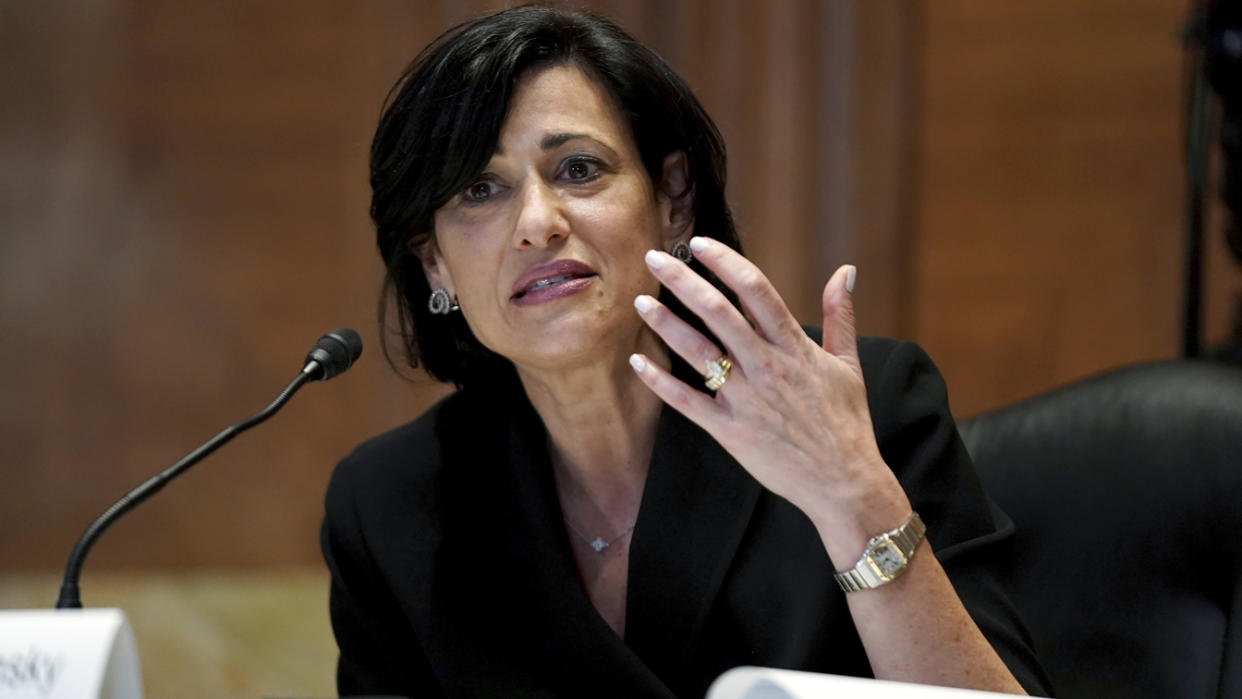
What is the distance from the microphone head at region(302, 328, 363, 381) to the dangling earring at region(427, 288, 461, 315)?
0.26 metres

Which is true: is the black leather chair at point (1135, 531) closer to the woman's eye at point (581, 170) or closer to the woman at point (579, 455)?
the woman at point (579, 455)

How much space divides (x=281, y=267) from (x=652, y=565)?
7.58 ft

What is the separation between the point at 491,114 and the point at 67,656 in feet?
2.55

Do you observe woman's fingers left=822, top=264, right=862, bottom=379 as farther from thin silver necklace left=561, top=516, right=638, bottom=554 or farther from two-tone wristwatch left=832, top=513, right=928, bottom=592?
thin silver necklace left=561, top=516, right=638, bottom=554

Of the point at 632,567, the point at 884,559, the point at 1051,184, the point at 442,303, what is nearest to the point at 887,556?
the point at 884,559

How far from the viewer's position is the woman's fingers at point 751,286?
43.9 inches

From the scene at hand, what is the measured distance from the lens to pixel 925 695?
32.9 inches

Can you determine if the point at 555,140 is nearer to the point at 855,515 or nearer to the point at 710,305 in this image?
the point at 710,305

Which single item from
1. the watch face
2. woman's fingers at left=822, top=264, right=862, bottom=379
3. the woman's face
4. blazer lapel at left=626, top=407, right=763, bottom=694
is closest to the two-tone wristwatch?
the watch face

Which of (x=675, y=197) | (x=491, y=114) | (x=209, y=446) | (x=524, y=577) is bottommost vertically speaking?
(x=524, y=577)

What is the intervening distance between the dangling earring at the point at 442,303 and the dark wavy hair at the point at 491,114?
6 centimetres

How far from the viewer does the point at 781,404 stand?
115cm

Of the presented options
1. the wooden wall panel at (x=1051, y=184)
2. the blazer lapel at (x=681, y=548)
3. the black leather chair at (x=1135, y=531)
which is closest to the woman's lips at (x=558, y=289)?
the blazer lapel at (x=681, y=548)

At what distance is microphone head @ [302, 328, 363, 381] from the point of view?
1.31 meters
